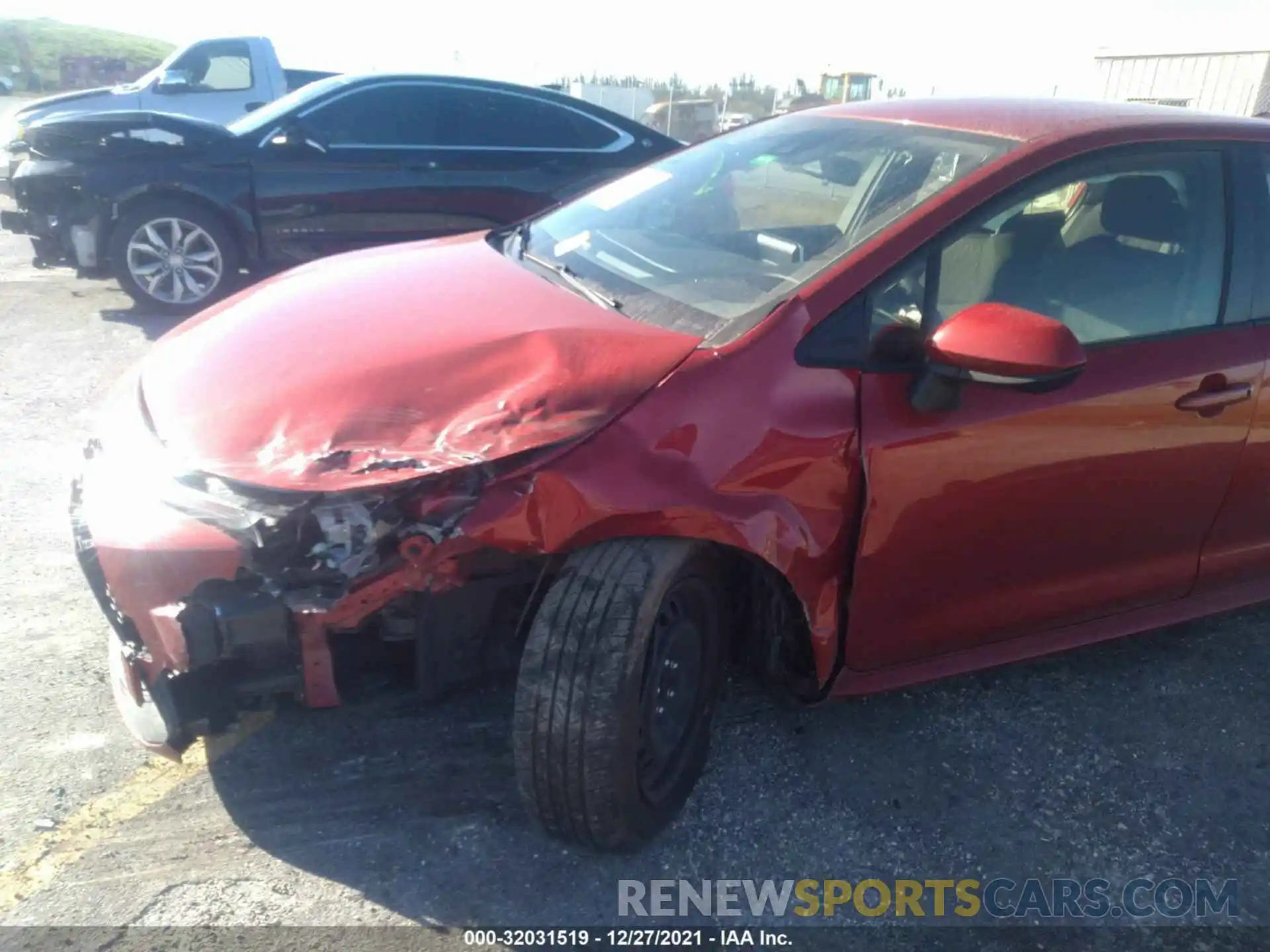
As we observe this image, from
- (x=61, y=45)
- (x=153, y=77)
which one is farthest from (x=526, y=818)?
(x=61, y=45)

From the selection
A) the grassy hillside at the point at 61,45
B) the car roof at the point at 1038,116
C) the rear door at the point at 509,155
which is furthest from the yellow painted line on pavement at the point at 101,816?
the grassy hillside at the point at 61,45

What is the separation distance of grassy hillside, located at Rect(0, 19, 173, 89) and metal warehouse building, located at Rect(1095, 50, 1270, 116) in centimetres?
3709

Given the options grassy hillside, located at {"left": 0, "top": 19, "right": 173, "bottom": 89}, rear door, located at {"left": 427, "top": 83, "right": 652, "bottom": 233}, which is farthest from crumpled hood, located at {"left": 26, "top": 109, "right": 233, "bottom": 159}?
grassy hillside, located at {"left": 0, "top": 19, "right": 173, "bottom": 89}

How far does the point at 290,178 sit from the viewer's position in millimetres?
6355

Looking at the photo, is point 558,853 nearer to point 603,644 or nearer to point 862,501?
point 603,644

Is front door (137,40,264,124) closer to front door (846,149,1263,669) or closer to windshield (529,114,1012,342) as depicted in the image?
windshield (529,114,1012,342)

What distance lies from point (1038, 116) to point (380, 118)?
5017 mm

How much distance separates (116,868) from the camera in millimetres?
2137

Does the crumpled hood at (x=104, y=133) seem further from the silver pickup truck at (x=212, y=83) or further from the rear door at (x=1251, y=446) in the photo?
the rear door at (x=1251, y=446)

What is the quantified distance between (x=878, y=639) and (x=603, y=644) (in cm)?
75

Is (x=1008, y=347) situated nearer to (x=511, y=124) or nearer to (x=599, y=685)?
(x=599, y=685)

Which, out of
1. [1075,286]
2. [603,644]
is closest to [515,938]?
[603,644]

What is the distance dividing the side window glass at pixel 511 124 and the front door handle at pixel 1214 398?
509 cm

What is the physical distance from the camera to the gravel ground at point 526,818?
211 cm
